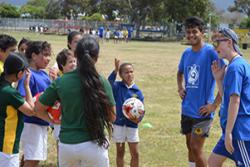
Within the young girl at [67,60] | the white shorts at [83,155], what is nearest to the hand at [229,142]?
the white shorts at [83,155]

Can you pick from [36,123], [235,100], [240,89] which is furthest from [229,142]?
[36,123]

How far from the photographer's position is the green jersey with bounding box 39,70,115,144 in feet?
13.3

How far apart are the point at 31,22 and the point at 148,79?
7425 centimetres

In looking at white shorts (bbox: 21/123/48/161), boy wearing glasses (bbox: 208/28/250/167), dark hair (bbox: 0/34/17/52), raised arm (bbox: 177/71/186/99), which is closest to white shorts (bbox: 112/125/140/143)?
raised arm (bbox: 177/71/186/99)

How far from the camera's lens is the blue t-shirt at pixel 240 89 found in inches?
183

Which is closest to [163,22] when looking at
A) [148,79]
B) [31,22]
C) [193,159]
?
[31,22]

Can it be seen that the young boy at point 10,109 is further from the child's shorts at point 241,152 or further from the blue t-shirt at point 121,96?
the child's shorts at point 241,152

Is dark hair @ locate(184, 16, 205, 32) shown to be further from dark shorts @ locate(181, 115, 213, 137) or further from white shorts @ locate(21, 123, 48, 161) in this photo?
white shorts @ locate(21, 123, 48, 161)

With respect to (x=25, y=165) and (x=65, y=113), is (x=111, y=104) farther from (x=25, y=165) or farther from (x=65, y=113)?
(x=25, y=165)

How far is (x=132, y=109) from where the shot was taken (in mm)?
6277

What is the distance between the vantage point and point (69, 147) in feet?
13.5

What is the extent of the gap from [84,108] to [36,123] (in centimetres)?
189

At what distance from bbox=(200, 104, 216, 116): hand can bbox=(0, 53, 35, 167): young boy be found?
241cm

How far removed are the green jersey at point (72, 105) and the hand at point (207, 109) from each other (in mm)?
2296
